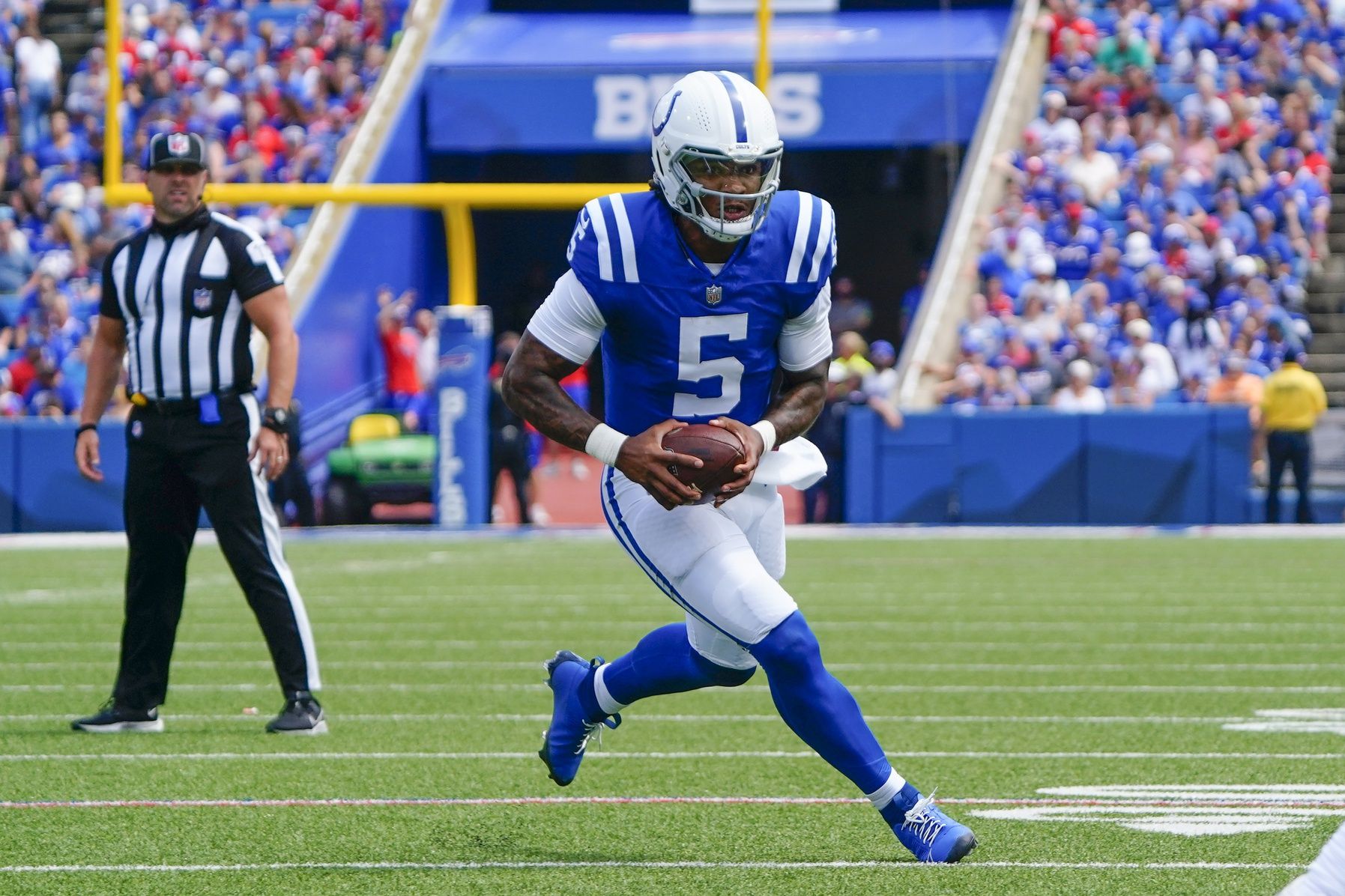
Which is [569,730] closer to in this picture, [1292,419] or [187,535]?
[187,535]

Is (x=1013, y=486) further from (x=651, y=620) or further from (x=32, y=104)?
(x=32, y=104)

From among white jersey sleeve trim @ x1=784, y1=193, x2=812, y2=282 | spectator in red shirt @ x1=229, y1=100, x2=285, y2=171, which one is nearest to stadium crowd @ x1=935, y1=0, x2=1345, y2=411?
spectator in red shirt @ x1=229, y1=100, x2=285, y2=171

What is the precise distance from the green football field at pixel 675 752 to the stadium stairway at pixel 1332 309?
717 centimetres

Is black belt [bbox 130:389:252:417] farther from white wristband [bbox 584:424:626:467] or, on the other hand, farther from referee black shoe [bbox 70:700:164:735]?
white wristband [bbox 584:424:626:467]

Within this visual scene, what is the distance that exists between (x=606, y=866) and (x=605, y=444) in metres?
0.84

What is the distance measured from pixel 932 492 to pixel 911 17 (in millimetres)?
7853

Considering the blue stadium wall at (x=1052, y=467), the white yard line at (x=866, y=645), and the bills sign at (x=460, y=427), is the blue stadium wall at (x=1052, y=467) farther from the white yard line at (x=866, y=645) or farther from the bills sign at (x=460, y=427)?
the white yard line at (x=866, y=645)

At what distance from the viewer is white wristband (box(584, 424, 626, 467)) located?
448cm

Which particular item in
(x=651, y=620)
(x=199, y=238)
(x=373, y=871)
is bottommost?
(x=651, y=620)

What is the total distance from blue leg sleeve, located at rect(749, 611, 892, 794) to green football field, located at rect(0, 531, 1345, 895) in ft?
0.67

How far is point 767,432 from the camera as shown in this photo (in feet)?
15.0

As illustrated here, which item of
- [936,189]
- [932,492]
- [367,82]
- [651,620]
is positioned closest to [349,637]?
[651,620]

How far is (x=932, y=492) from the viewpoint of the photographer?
16.7 m

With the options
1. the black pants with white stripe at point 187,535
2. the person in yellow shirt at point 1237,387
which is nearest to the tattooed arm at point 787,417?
the black pants with white stripe at point 187,535
